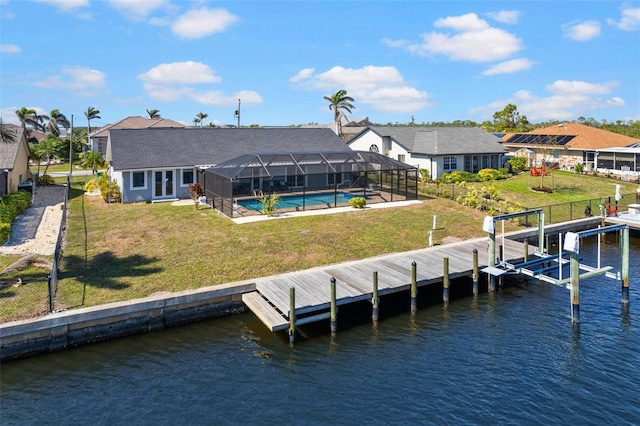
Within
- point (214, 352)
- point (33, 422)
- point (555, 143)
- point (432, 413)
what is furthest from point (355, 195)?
point (555, 143)

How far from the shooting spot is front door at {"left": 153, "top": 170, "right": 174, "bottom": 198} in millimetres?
30484

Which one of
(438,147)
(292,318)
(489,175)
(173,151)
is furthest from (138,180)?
(489,175)

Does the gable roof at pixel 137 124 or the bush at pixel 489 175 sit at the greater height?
the gable roof at pixel 137 124

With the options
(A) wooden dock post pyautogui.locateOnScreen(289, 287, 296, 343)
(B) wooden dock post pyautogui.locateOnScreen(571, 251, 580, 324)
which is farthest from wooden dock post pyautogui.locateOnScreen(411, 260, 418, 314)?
(B) wooden dock post pyautogui.locateOnScreen(571, 251, 580, 324)

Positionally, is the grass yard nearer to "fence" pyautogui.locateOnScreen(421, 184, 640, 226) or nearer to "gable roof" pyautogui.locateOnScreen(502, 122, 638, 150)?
"fence" pyautogui.locateOnScreen(421, 184, 640, 226)

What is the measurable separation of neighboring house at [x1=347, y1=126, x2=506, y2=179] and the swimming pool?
1170 cm

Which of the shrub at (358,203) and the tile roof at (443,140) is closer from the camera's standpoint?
the shrub at (358,203)

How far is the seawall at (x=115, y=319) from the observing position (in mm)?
13250

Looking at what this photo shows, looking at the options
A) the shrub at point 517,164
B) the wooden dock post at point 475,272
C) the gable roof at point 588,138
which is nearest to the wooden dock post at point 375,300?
the wooden dock post at point 475,272

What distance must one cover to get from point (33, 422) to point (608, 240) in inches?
1117

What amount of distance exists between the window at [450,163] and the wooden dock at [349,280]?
20152 mm

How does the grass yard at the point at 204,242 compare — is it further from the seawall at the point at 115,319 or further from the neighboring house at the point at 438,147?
the neighboring house at the point at 438,147

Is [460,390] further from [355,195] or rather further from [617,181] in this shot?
[617,181]

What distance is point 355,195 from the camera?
31.8 meters
